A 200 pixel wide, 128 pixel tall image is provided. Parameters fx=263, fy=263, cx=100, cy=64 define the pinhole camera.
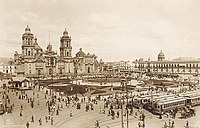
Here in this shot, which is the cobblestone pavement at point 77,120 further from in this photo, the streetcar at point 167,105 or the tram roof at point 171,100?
the tram roof at point 171,100

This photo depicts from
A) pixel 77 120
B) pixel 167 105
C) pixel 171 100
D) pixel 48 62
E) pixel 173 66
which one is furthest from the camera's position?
pixel 173 66

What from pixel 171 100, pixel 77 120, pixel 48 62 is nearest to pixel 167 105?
pixel 171 100

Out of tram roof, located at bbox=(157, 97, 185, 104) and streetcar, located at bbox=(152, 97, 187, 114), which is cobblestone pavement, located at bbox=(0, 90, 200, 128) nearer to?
streetcar, located at bbox=(152, 97, 187, 114)

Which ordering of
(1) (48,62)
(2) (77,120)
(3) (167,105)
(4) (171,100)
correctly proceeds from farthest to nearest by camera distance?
(1) (48,62), (4) (171,100), (3) (167,105), (2) (77,120)

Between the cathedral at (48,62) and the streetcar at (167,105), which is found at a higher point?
the cathedral at (48,62)

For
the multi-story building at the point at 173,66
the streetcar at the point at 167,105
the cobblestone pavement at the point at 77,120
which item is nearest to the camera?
the cobblestone pavement at the point at 77,120

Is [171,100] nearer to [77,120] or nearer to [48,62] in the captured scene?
[77,120]

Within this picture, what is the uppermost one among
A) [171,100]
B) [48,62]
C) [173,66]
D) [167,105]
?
[48,62]

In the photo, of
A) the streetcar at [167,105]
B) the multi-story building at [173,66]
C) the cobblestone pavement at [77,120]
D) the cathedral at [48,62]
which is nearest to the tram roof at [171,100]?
the streetcar at [167,105]

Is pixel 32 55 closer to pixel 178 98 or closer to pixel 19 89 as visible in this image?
pixel 19 89
